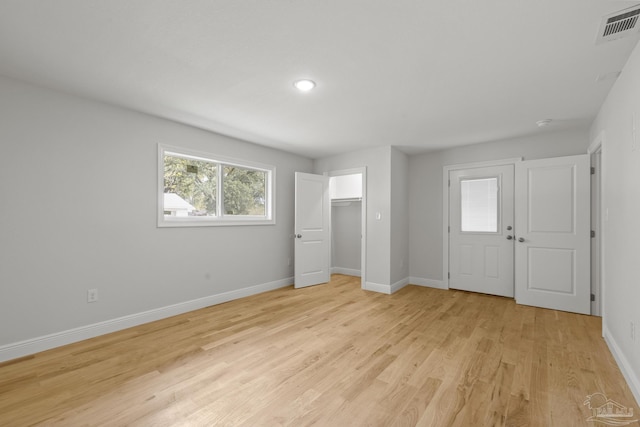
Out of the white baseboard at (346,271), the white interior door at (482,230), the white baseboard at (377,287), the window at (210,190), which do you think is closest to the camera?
the window at (210,190)

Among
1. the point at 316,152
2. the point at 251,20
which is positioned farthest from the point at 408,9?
the point at 316,152

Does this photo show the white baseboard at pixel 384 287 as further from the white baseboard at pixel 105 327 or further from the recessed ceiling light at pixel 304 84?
the recessed ceiling light at pixel 304 84

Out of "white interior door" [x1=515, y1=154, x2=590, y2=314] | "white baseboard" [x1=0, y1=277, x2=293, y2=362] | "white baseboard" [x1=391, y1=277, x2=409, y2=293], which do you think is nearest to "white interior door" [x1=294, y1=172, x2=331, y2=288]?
"white baseboard" [x1=0, y1=277, x2=293, y2=362]

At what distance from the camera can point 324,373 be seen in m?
2.31

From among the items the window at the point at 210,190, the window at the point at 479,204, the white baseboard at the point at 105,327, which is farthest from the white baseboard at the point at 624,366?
the window at the point at 210,190

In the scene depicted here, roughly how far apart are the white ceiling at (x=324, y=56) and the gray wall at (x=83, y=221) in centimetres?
29

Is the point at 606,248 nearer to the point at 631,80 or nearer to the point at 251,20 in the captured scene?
the point at 631,80

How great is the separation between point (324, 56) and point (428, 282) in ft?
14.4

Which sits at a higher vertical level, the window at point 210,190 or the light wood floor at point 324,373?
the window at point 210,190

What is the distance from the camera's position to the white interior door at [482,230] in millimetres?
4535

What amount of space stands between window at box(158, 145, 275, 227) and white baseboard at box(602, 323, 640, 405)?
4.38 metres

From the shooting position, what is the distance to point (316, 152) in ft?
17.7

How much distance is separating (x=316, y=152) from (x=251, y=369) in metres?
3.90
